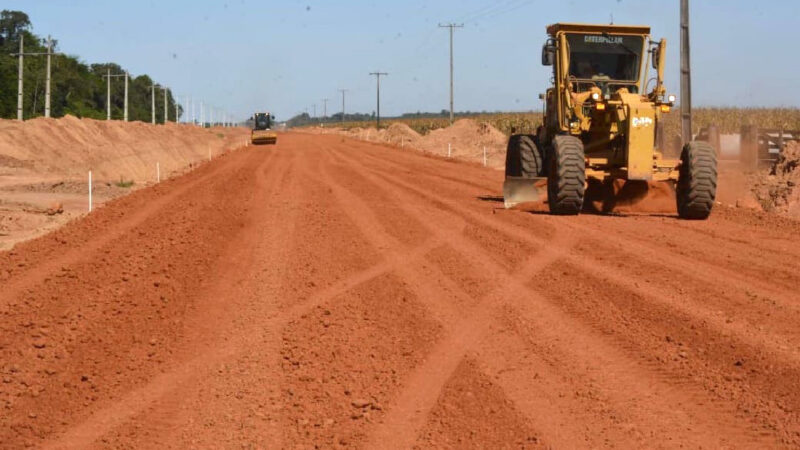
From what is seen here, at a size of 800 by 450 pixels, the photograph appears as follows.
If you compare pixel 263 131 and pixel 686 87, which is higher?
pixel 263 131

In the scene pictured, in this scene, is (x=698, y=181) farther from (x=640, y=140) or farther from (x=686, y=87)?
(x=686, y=87)

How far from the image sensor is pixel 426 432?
18.8 ft

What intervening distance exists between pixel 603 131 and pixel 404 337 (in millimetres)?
10048

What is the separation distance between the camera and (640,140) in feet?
51.6

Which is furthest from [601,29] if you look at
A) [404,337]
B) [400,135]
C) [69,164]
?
[400,135]

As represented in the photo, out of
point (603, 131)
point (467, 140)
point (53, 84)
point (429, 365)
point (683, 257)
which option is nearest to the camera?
point (429, 365)

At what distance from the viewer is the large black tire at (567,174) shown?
1546cm

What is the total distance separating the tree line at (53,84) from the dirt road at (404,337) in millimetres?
51009

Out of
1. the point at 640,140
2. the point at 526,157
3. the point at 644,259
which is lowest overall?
the point at 644,259

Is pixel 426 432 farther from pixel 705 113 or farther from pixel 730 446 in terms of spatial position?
pixel 705 113

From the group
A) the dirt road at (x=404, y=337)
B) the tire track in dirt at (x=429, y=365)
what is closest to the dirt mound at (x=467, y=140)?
the dirt road at (x=404, y=337)

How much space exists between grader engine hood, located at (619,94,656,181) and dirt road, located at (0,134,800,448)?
1089 mm

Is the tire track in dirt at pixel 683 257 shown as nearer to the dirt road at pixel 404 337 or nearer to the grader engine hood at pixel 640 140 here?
the dirt road at pixel 404 337

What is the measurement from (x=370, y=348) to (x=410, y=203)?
1174 cm
